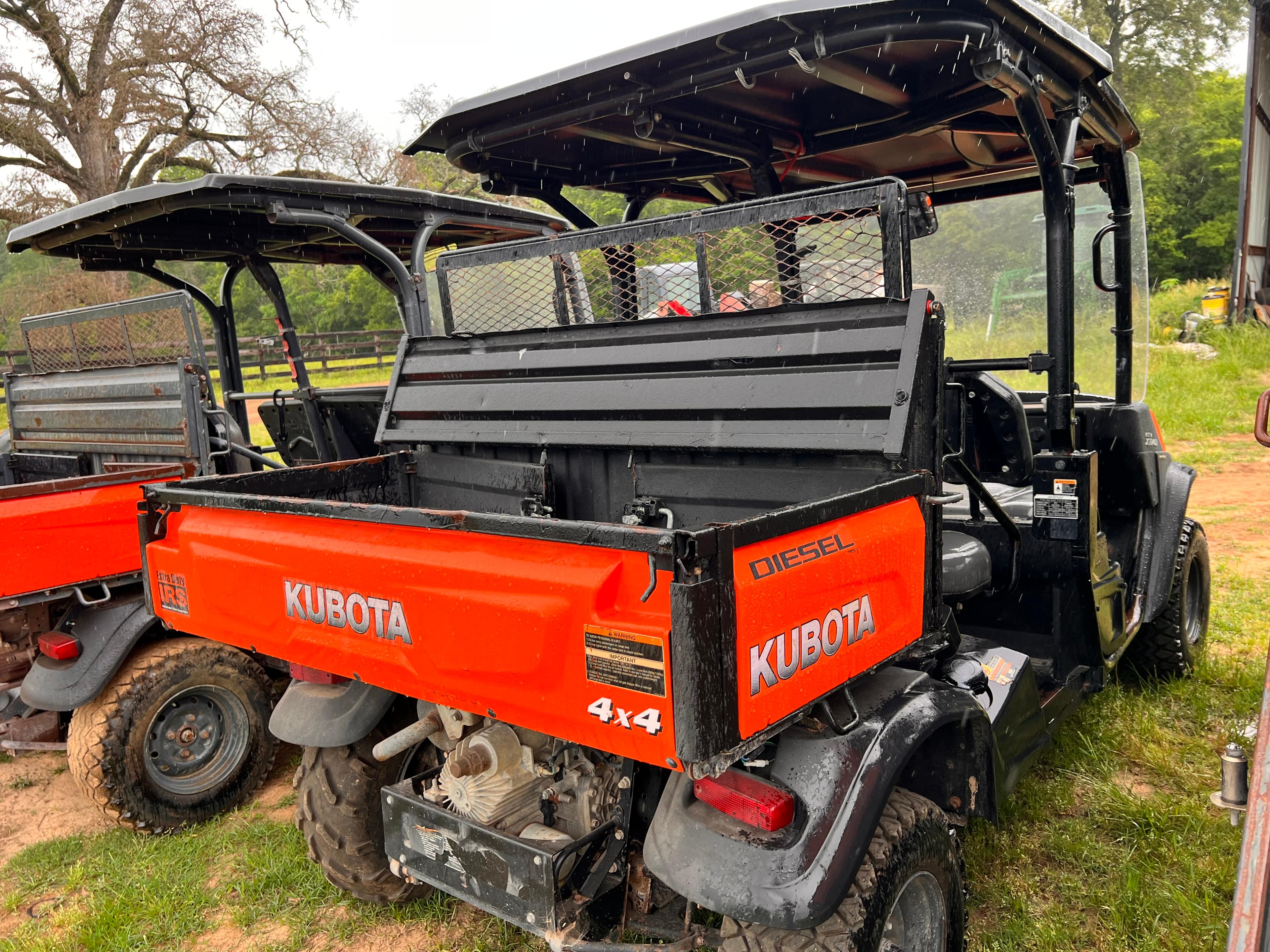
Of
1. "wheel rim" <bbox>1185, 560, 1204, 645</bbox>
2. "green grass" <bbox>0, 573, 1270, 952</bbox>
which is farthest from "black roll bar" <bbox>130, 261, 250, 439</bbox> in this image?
"wheel rim" <bbox>1185, 560, 1204, 645</bbox>

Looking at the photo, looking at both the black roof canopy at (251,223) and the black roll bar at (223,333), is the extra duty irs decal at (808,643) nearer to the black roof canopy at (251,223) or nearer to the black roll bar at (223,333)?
the black roof canopy at (251,223)

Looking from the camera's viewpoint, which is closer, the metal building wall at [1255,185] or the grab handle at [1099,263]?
the grab handle at [1099,263]

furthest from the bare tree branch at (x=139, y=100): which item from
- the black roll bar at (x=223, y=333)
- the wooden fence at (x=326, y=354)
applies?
the black roll bar at (x=223, y=333)

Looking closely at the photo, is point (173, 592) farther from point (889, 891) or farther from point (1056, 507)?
A: point (1056, 507)

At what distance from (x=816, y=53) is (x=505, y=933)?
2612mm

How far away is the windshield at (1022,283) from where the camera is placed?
373cm

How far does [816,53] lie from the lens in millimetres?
2371

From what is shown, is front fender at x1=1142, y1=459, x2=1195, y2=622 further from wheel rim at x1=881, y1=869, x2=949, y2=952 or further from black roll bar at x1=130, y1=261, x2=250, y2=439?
black roll bar at x1=130, y1=261, x2=250, y2=439

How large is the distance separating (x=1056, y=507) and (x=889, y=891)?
1618mm

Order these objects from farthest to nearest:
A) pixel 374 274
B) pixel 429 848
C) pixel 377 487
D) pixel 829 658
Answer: pixel 374 274, pixel 377 487, pixel 429 848, pixel 829 658

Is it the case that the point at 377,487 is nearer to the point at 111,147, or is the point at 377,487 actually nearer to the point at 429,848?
the point at 429,848

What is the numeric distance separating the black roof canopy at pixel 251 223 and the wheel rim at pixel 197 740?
7.08ft

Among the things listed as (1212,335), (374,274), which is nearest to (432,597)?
(374,274)

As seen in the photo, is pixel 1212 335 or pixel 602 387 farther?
pixel 1212 335
